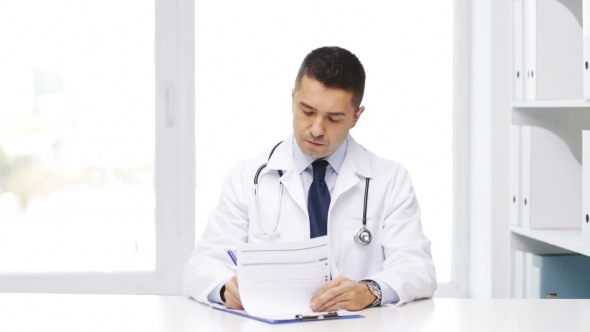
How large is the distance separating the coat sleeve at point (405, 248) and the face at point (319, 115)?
0.22 m

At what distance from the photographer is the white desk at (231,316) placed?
1589 millimetres

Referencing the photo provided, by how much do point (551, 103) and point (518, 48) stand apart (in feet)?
0.82

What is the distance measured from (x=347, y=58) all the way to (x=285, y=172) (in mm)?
325

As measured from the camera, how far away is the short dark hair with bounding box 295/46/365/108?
1.98m

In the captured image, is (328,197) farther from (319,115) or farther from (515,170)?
(515,170)

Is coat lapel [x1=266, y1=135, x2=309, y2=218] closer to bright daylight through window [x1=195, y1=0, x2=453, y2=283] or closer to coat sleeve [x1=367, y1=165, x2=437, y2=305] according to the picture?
coat sleeve [x1=367, y1=165, x2=437, y2=305]

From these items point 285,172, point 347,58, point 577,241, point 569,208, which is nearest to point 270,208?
point 285,172

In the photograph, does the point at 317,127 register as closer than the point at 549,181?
Yes

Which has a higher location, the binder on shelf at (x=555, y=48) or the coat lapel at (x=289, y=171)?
the binder on shelf at (x=555, y=48)

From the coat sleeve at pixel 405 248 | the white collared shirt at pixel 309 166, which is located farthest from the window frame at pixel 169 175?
the coat sleeve at pixel 405 248

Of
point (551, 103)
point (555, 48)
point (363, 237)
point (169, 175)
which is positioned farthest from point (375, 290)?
point (169, 175)

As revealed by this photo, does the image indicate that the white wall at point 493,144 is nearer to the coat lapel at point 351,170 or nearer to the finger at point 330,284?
the coat lapel at point 351,170

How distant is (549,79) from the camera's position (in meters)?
2.57

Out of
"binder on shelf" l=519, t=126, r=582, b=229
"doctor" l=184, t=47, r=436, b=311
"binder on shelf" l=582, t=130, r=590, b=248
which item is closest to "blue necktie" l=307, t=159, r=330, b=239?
"doctor" l=184, t=47, r=436, b=311
